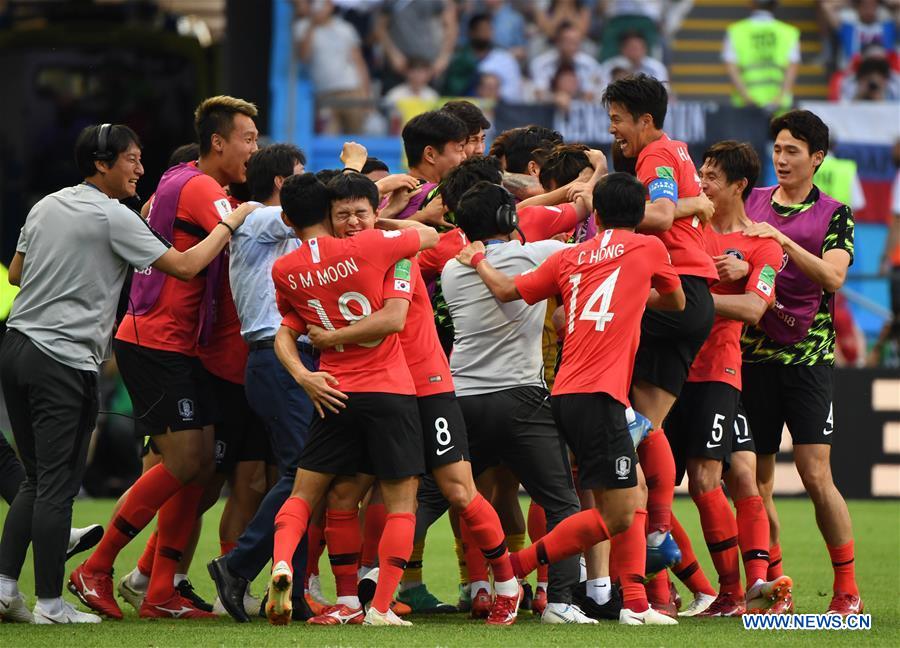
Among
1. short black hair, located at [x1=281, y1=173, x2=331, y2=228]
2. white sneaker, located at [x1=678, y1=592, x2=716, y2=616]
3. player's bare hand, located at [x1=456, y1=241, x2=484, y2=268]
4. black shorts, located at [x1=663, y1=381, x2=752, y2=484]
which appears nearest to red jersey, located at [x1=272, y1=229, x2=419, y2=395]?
short black hair, located at [x1=281, y1=173, x2=331, y2=228]

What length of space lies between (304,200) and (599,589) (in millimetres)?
2250

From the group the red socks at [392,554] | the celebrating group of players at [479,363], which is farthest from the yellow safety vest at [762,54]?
the red socks at [392,554]

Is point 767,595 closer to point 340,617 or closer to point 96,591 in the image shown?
point 340,617

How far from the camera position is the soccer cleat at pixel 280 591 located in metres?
6.41

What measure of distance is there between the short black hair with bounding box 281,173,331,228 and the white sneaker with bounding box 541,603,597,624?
2059 millimetres

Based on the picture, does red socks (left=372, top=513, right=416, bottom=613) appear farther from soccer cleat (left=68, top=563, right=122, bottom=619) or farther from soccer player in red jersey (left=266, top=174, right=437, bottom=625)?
soccer cleat (left=68, top=563, right=122, bottom=619)

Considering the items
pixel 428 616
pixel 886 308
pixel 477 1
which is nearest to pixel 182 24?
pixel 477 1

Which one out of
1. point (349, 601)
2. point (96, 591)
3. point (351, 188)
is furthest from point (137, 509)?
point (351, 188)

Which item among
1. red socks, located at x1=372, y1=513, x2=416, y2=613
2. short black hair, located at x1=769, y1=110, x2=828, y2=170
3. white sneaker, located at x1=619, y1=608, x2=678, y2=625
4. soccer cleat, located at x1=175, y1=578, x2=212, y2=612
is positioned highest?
short black hair, located at x1=769, y1=110, x2=828, y2=170

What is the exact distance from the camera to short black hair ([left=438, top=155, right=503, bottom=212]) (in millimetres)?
7398

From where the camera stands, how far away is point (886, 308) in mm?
15852

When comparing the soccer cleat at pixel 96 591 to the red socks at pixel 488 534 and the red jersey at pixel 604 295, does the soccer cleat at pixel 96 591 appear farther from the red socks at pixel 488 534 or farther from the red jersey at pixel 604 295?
the red jersey at pixel 604 295

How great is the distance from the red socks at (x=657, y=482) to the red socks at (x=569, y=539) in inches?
15.5

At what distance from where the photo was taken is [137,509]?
7.59 meters
